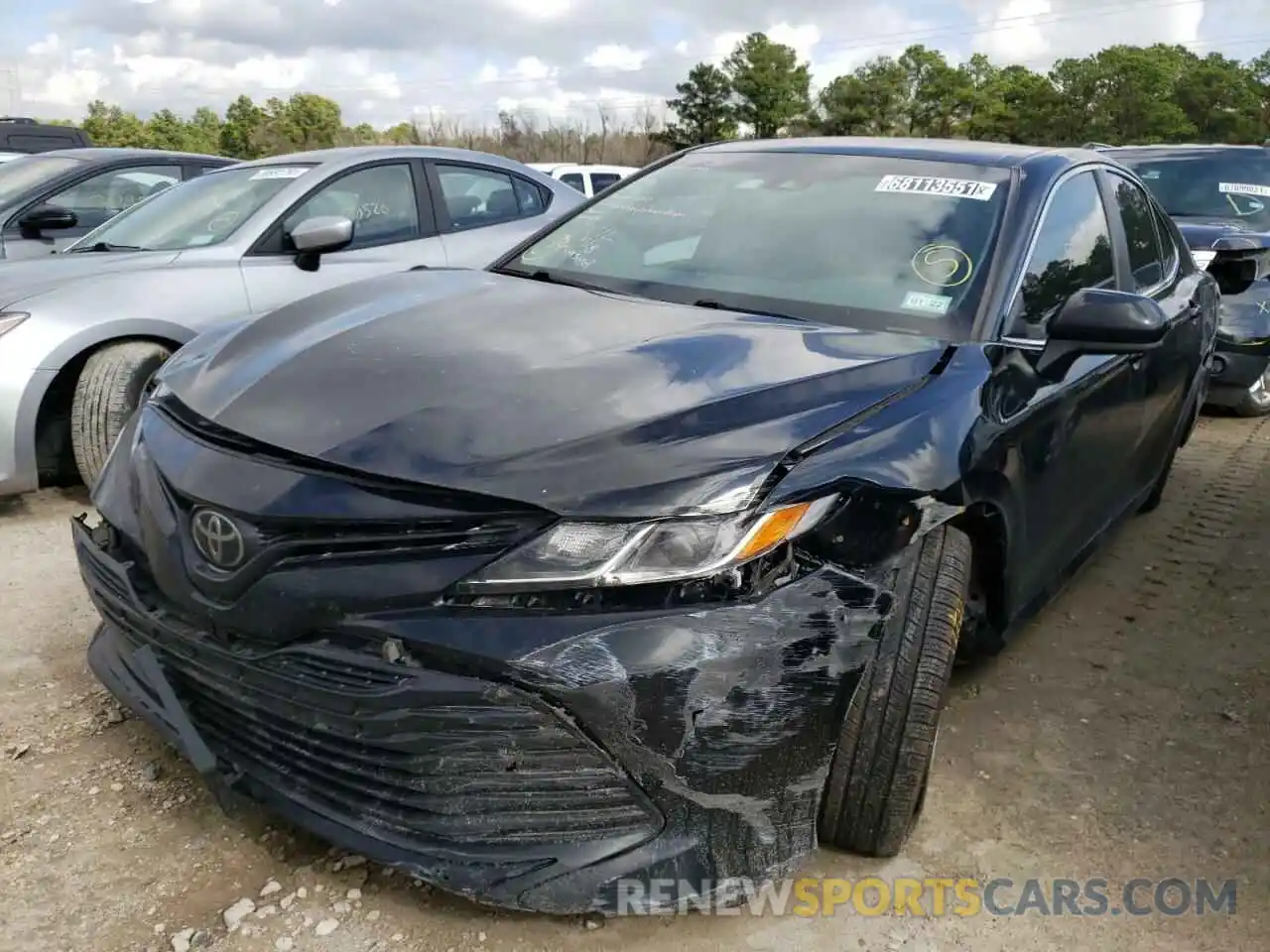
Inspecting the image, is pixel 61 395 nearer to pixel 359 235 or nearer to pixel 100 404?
pixel 100 404

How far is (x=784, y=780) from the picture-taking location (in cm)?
179

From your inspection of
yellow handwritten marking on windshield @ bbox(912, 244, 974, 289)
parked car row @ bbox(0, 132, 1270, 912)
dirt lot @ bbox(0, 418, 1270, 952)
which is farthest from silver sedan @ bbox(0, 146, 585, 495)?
yellow handwritten marking on windshield @ bbox(912, 244, 974, 289)

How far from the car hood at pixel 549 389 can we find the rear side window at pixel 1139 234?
5.32ft

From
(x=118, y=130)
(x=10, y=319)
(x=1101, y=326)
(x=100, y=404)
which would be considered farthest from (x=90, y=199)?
(x=118, y=130)

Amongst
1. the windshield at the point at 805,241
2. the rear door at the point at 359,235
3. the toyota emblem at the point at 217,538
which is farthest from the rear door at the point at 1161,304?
the rear door at the point at 359,235

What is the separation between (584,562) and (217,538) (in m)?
0.68

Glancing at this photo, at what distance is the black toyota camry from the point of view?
1678 mm

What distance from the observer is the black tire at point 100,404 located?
405 centimetres

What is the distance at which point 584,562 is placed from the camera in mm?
1680

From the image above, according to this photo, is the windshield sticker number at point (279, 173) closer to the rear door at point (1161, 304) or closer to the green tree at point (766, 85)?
the rear door at point (1161, 304)

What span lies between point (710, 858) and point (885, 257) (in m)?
1.61

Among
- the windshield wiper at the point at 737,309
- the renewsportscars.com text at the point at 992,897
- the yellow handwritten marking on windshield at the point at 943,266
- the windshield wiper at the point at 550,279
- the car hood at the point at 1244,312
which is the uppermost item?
the yellow handwritten marking on windshield at the point at 943,266

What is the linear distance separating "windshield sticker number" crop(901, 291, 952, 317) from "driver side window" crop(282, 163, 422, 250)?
3.05 meters

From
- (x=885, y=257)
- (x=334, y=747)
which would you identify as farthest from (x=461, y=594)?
(x=885, y=257)
